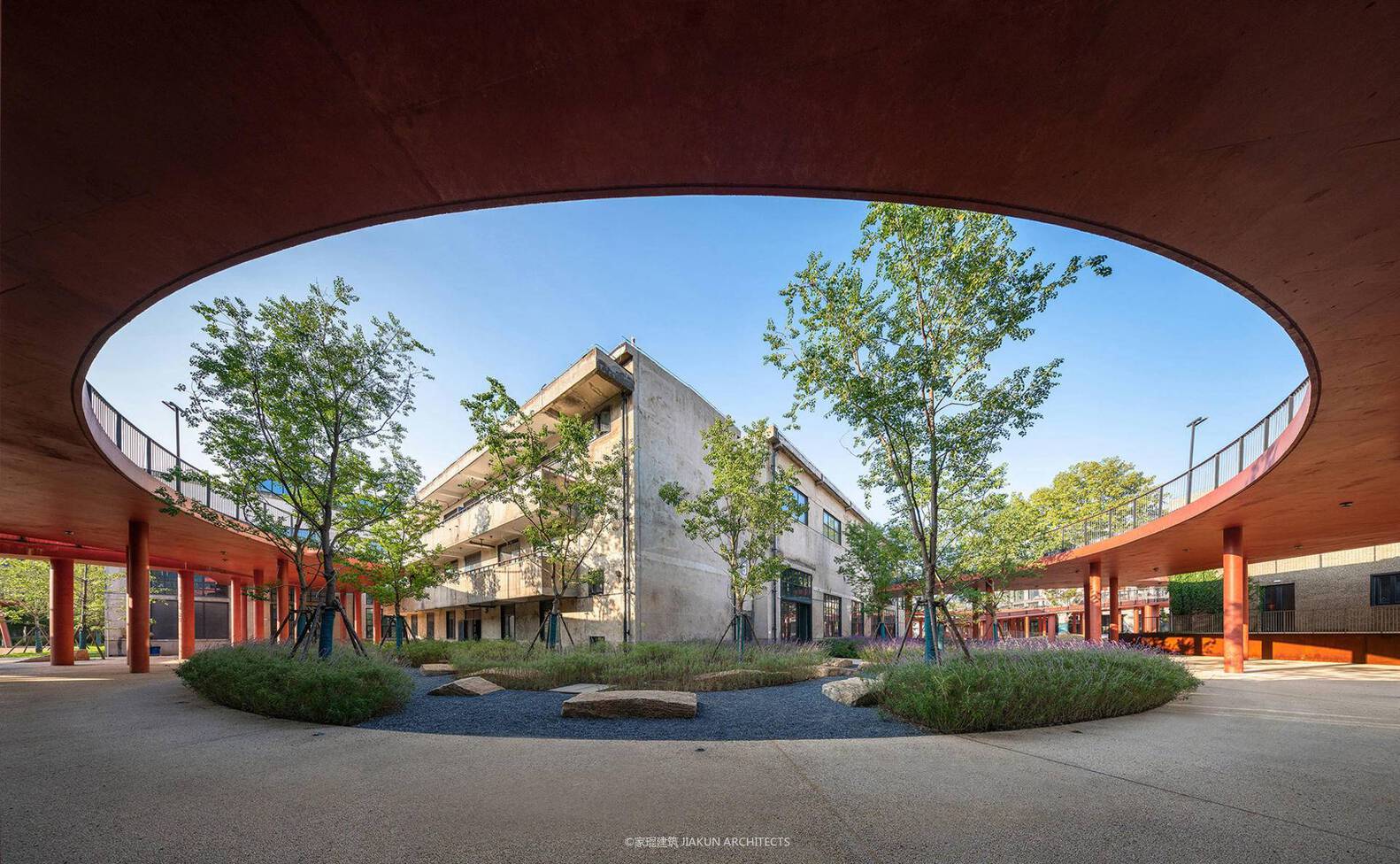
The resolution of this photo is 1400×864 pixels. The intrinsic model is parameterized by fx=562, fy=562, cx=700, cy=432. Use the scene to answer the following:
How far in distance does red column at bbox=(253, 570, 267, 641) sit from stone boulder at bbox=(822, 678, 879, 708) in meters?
35.8

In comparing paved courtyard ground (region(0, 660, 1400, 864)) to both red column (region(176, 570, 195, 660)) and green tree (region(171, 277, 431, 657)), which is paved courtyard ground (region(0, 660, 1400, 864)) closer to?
green tree (region(171, 277, 431, 657))

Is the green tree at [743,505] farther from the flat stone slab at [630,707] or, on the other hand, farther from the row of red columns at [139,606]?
the row of red columns at [139,606]

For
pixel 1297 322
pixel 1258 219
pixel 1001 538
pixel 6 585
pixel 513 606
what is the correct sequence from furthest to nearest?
pixel 6 585
pixel 513 606
pixel 1001 538
pixel 1297 322
pixel 1258 219

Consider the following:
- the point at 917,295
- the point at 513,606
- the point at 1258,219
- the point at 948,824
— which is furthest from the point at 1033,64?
the point at 513,606

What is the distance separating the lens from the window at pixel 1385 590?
23.2m

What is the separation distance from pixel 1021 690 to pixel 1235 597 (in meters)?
15.1

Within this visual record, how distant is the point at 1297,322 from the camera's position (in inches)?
231

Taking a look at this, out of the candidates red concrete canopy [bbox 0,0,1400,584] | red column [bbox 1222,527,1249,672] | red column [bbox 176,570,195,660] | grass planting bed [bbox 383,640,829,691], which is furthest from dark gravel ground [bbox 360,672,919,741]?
red column [bbox 176,570,195,660]

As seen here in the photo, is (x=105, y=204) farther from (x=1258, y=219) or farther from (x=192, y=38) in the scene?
(x=1258, y=219)

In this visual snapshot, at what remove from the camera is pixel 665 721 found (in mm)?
8312

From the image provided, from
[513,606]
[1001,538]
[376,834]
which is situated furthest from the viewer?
[513,606]

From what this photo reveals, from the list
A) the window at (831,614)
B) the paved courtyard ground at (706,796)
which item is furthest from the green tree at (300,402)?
the window at (831,614)

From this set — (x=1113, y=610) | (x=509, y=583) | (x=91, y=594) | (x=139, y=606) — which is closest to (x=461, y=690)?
(x=509, y=583)

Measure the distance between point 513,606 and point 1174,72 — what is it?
29680 millimetres
